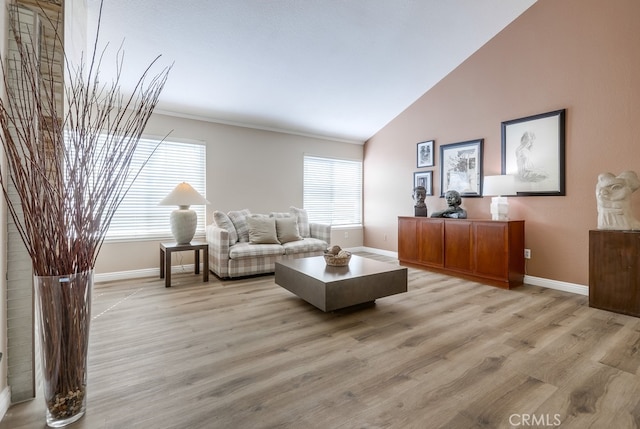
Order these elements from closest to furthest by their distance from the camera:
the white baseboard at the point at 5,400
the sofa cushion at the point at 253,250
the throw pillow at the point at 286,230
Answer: the white baseboard at the point at 5,400, the sofa cushion at the point at 253,250, the throw pillow at the point at 286,230

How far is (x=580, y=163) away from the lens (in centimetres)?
323

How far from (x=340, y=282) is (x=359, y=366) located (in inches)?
29.6

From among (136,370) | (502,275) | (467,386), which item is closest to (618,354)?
(467,386)

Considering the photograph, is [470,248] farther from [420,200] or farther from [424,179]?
[424,179]

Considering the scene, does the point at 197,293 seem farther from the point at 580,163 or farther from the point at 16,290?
the point at 580,163

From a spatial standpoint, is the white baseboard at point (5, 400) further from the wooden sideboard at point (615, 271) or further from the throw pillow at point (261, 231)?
the wooden sideboard at point (615, 271)

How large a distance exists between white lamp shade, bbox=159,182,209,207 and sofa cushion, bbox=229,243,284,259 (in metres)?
0.74

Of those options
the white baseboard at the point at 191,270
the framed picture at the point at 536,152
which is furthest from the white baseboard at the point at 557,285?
the framed picture at the point at 536,152

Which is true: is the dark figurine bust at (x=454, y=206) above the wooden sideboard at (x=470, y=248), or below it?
above

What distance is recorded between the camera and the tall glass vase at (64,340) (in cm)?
126

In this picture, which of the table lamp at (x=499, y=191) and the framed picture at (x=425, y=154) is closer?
the table lamp at (x=499, y=191)

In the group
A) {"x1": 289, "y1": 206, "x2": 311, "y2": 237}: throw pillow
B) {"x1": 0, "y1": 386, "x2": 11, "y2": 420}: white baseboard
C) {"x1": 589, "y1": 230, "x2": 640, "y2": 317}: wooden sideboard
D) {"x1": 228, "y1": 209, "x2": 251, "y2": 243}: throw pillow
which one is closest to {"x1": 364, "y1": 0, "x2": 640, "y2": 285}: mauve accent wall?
{"x1": 589, "y1": 230, "x2": 640, "y2": 317}: wooden sideboard

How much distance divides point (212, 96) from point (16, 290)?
124 inches

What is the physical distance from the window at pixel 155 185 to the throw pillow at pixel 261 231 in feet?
2.95
